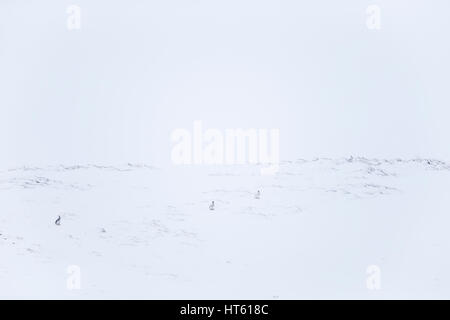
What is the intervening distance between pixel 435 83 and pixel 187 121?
72.9 inches

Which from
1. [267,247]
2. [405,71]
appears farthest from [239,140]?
[405,71]

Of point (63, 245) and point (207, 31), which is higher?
point (207, 31)

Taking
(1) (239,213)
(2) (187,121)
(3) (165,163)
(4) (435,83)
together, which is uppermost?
(4) (435,83)

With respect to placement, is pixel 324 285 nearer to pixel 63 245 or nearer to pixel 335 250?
pixel 335 250

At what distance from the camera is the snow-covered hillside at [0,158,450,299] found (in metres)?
3.33

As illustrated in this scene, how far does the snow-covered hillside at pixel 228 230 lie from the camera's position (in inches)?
131

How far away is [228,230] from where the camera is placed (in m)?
3.39

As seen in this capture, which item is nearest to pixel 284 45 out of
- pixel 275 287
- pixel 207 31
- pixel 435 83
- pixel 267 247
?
pixel 207 31

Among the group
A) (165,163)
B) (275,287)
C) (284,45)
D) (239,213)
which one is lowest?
(275,287)

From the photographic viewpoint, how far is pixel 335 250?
132 inches

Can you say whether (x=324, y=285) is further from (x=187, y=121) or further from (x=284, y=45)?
(x=284, y=45)

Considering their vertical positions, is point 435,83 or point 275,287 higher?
point 435,83

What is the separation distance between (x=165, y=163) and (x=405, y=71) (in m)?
1.90

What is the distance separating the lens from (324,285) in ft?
10.9
